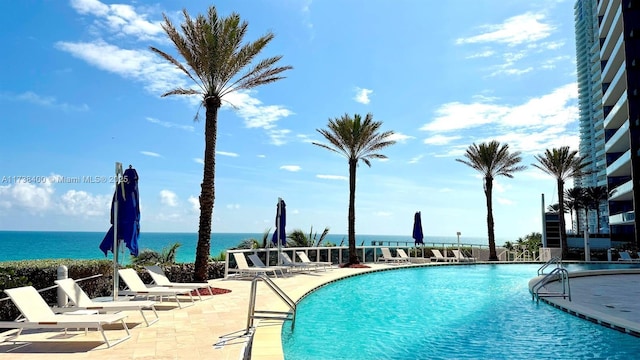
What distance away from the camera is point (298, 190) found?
4269cm

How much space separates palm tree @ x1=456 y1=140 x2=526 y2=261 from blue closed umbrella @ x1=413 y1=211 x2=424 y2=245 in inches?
184

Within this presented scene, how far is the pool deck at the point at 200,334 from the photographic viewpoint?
570 centimetres

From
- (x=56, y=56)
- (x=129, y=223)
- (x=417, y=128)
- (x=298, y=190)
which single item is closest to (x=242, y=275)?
(x=129, y=223)

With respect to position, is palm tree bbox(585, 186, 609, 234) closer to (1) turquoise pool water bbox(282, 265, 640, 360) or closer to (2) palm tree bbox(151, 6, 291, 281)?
(1) turquoise pool water bbox(282, 265, 640, 360)

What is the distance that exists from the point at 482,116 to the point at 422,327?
19.7 meters

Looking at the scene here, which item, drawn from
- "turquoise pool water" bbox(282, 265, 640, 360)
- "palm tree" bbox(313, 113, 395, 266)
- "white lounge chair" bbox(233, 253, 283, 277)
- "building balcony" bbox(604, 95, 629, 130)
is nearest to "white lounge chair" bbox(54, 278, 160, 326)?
"turquoise pool water" bbox(282, 265, 640, 360)

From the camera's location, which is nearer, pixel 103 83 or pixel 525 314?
pixel 525 314

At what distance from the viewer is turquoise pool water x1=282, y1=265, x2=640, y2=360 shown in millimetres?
6918

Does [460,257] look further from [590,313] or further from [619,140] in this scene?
[619,140]

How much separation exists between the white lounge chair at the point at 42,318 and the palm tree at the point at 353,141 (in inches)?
644

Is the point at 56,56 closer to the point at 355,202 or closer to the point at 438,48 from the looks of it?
the point at 355,202

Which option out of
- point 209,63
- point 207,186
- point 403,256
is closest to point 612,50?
point 403,256

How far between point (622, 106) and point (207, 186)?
1357 inches

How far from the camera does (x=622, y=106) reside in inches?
1382
